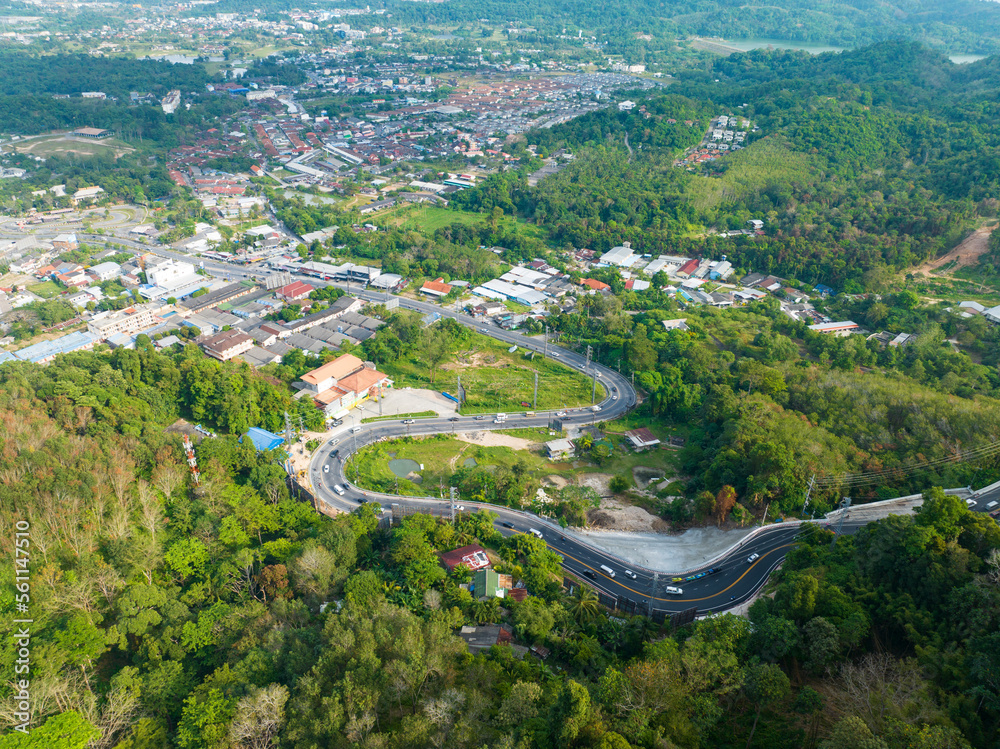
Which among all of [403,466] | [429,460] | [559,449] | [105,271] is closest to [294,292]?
[105,271]

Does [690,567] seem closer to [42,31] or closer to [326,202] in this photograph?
[326,202]

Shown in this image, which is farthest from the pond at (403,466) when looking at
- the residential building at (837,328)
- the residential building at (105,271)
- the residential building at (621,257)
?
the residential building at (105,271)

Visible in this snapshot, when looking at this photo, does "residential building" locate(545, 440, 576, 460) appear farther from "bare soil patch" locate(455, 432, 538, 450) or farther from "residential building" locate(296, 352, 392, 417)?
"residential building" locate(296, 352, 392, 417)

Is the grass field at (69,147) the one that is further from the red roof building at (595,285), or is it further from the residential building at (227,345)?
the red roof building at (595,285)

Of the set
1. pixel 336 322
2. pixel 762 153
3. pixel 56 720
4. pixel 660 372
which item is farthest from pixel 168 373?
pixel 762 153

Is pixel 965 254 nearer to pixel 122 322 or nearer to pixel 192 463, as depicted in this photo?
pixel 192 463

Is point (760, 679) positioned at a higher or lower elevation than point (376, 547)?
higher
